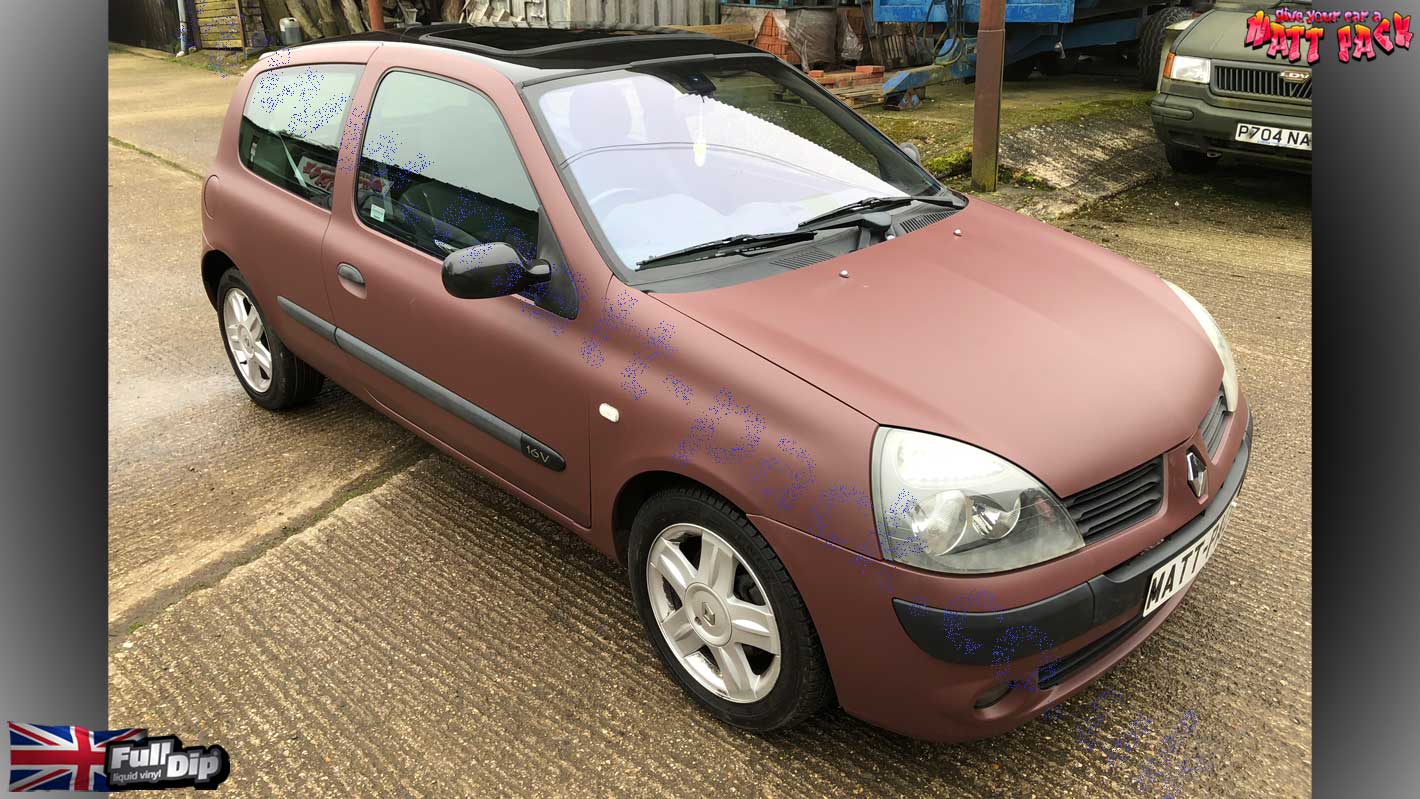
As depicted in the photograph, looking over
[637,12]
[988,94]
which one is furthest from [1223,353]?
[637,12]

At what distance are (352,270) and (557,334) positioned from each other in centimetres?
107

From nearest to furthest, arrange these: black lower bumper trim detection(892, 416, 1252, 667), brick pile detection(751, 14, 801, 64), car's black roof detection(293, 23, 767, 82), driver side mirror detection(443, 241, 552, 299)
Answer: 1. black lower bumper trim detection(892, 416, 1252, 667)
2. driver side mirror detection(443, 241, 552, 299)
3. car's black roof detection(293, 23, 767, 82)
4. brick pile detection(751, 14, 801, 64)

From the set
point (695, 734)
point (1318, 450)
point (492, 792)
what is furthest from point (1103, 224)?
point (492, 792)

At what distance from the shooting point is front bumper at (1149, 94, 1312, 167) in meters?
6.07

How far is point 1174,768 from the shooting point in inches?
91.4

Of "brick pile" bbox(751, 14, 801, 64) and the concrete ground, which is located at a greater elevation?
"brick pile" bbox(751, 14, 801, 64)

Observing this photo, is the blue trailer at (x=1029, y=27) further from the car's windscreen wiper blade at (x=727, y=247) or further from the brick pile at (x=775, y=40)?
the car's windscreen wiper blade at (x=727, y=247)

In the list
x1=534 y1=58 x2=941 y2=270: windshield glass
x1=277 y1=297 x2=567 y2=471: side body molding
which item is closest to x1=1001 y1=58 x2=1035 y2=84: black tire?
x1=534 y1=58 x2=941 y2=270: windshield glass

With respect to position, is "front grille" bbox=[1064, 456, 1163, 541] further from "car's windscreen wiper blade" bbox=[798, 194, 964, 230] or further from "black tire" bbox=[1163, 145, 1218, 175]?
"black tire" bbox=[1163, 145, 1218, 175]

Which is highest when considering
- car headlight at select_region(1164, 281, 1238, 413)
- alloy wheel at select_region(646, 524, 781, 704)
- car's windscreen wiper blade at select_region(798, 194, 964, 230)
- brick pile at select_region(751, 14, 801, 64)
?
brick pile at select_region(751, 14, 801, 64)

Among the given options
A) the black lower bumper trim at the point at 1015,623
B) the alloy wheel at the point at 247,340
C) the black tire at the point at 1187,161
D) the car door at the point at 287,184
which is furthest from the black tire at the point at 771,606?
the black tire at the point at 1187,161

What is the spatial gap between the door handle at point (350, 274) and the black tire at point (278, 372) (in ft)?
2.57

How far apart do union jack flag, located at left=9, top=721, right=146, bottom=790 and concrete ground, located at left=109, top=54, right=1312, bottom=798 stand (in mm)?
562

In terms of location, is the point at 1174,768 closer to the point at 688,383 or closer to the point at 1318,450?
the point at 1318,450
